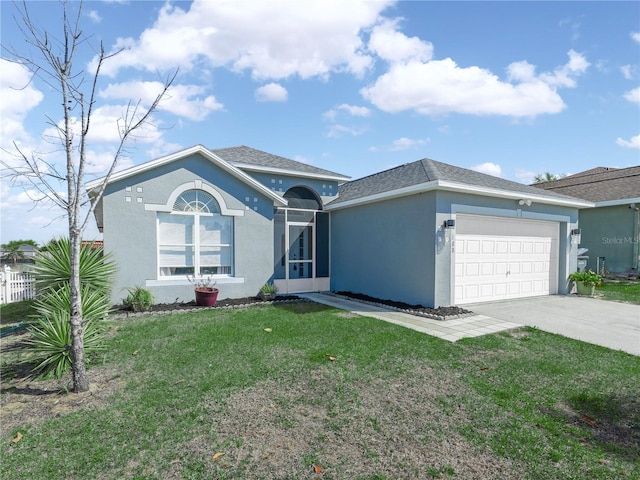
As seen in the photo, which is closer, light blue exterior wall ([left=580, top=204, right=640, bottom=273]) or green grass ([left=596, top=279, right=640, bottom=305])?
green grass ([left=596, top=279, right=640, bottom=305])

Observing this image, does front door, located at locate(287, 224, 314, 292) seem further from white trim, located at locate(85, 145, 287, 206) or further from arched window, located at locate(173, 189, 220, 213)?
arched window, located at locate(173, 189, 220, 213)

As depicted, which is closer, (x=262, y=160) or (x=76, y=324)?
(x=76, y=324)

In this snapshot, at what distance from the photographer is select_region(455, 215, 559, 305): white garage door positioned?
33.1 ft

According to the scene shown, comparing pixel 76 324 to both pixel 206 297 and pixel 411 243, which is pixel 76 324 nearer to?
pixel 206 297

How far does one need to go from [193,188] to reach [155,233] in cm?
176

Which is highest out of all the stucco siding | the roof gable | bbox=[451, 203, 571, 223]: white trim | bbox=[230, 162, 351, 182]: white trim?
bbox=[230, 162, 351, 182]: white trim

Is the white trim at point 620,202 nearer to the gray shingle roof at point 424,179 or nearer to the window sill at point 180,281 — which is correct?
the gray shingle roof at point 424,179

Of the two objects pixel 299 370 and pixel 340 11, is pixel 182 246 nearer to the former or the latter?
pixel 299 370

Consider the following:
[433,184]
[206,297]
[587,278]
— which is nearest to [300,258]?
[206,297]

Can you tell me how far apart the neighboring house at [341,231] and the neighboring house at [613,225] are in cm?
614

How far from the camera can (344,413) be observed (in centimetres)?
388

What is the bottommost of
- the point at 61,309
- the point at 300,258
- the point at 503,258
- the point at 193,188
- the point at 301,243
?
the point at 61,309

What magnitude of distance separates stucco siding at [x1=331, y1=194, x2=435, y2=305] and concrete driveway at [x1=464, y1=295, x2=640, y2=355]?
1.80 metres
